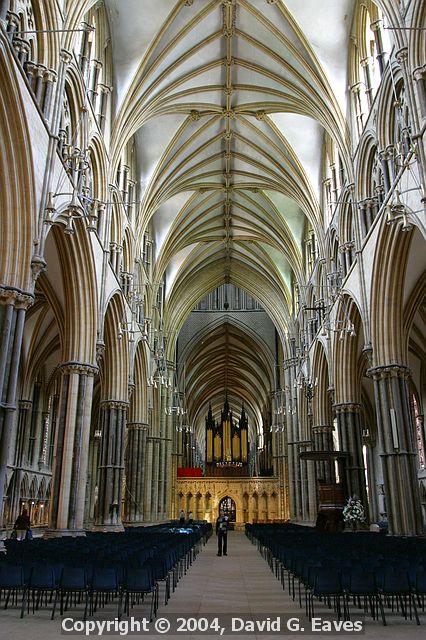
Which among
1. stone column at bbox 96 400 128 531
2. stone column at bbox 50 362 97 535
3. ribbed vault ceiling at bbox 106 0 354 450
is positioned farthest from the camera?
stone column at bbox 96 400 128 531

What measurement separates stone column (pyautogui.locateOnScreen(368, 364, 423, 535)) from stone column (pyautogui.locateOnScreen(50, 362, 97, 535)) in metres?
8.99

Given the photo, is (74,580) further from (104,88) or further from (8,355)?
(104,88)

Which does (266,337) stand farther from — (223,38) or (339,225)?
(223,38)

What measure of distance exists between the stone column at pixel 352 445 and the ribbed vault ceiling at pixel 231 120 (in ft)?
27.3

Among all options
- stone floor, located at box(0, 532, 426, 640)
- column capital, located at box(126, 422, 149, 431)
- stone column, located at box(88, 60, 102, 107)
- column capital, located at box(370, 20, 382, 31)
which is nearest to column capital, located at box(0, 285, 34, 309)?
stone floor, located at box(0, 532, 426, 640)

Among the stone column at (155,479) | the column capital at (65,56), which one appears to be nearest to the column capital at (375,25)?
the column capital at (65,56)

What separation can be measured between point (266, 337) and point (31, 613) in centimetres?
3804

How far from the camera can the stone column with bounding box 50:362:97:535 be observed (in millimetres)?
15789

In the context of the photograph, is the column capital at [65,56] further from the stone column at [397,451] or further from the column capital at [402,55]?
the stone column at [397,451]

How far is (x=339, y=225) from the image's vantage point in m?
22.4

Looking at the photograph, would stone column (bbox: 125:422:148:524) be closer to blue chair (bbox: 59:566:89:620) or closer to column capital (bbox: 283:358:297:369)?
column capital (bbox: 283:358:297:369)

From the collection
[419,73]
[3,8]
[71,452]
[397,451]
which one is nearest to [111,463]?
[71,452]

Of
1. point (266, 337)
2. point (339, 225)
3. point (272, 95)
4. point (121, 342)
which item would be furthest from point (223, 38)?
point (266, 337)

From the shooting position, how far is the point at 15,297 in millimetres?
11250
